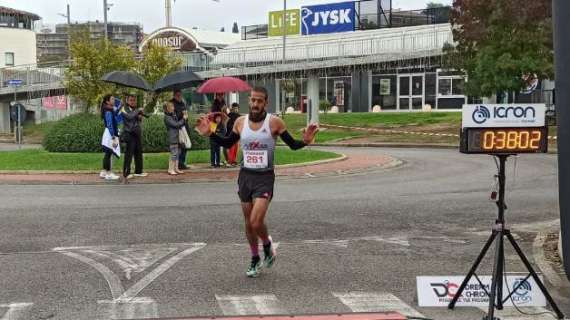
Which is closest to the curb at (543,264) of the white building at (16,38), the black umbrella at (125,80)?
the black umbrella at (125,80)

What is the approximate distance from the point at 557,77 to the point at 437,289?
2.27 meters

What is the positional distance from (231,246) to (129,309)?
105 inches

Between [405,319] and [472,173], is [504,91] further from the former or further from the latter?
[405,319]

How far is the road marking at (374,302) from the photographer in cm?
570

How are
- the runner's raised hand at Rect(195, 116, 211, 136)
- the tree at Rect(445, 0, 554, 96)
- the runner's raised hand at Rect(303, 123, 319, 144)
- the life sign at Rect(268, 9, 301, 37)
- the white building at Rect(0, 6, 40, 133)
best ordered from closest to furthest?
1. the runner's raised hand at Rect(303, 123, 319, 144)
2. the runner's raised hand at Rect(195, 116, 211, 136)
3. the tree at Rect(445, 0, 554, 96)
4. the life sign at Rect(268, 9, 301, 37)
5. the white building at Rect(0, 6, 40, 133)

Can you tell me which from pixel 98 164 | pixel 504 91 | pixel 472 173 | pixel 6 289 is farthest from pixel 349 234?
pixel 504 91

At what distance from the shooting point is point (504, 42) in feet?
89.3

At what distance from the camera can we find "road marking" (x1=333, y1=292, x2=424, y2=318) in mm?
5699

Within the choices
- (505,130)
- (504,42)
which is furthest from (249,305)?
(504,42)

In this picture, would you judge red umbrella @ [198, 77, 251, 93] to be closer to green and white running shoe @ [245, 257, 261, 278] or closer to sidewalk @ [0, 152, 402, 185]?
sidewalk @ [0, 152, 402, 185]

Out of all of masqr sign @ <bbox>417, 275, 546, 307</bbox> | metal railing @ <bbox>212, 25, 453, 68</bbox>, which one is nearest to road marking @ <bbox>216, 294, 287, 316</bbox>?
masqr sign @ <bbox>417, 275, 546, 307</bbox>

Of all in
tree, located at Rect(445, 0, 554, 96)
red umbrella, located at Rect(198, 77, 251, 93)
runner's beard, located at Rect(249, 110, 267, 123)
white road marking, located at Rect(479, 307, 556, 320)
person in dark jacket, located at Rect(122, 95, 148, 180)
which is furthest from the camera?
tree, located at Rect(445, 0, 554, 96)

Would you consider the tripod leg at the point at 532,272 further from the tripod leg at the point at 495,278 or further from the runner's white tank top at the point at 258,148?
the runner's white tank top at the point at 258,148

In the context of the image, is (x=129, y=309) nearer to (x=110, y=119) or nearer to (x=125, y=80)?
(x=110, y=119)
